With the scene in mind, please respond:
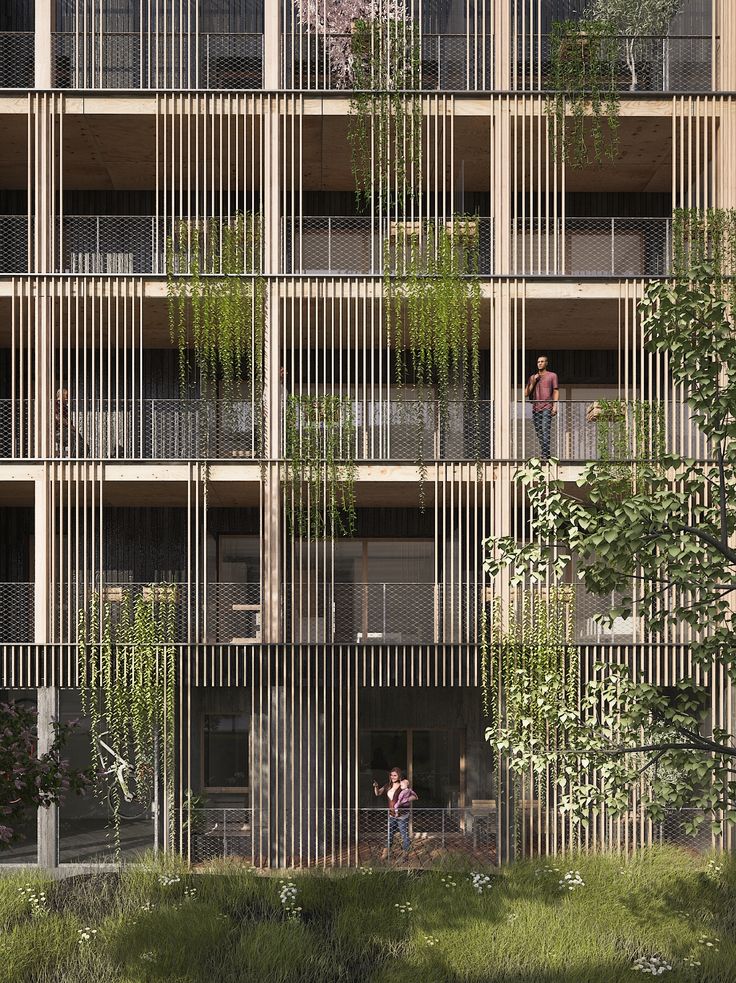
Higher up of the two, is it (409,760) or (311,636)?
(311,636)

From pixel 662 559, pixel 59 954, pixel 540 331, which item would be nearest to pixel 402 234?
pixel 540 331

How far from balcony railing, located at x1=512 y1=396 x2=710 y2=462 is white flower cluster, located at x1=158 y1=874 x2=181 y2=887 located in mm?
8246

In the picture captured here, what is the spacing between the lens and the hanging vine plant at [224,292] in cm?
1455

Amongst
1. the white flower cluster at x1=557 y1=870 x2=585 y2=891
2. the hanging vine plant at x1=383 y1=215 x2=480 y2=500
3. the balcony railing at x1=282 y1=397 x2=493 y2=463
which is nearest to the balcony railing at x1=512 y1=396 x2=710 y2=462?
the balcony railing at x1=282 y1=397 x2=493 y2=463

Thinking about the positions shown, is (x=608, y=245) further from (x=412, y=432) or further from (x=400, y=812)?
(x=400, y=812)

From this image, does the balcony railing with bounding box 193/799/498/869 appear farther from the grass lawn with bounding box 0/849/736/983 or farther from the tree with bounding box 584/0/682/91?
the tree with bounding box 584/0/682/91

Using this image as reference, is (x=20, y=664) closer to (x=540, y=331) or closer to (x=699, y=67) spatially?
(x=540, y=331)

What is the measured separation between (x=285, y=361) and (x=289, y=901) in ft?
27.1

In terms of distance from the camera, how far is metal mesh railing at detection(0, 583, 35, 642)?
14508 mm

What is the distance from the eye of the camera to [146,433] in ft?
53.0

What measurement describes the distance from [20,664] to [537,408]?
9.32 m

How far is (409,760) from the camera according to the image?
17609 mm

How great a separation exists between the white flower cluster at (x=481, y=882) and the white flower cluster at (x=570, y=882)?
3.20 feet

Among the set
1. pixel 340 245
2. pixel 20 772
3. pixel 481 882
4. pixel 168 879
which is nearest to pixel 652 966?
pixel 481 882
